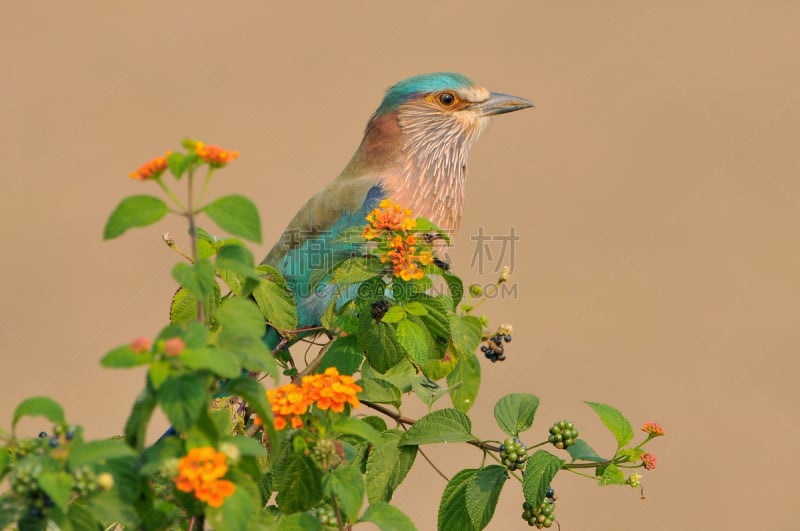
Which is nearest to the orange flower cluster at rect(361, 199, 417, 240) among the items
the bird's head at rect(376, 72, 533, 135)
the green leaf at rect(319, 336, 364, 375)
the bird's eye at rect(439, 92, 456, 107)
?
the green leaf at rect(319, 336, 364, 375)

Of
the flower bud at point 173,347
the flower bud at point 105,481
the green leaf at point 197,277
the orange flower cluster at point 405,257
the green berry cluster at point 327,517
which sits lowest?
the flower bud at point 105,481

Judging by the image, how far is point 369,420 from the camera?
238 centimetres

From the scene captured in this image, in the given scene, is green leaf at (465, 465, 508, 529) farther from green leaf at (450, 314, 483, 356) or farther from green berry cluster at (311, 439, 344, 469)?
green berry cluster at (311, 439, 344, 469)

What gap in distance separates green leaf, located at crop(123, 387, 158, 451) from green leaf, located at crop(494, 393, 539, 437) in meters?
1.01

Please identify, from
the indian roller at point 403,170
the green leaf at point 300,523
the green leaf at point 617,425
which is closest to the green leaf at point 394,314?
the green leaf at point 617,425

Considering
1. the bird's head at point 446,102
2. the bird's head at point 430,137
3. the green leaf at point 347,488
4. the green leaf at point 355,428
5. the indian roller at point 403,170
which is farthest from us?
the bird's head at point 446,102

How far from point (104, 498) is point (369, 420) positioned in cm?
91

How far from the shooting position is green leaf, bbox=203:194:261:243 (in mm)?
1635

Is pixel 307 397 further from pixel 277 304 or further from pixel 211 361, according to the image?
pixel 277 304

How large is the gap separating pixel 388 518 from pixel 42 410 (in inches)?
26.3

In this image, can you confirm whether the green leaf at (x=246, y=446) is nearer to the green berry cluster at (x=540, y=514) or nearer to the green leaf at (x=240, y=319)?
the green leaf at (x=240, y=319)

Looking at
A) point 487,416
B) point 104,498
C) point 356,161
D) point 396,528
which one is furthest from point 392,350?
point 487,416

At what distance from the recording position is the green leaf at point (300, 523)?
188 cm

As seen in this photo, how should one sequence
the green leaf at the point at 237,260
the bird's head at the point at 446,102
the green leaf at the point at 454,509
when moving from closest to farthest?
the green leaf at the point at 237,260 < the green leaf at the point at 454,509 < the bird's head at the point at 446,102
